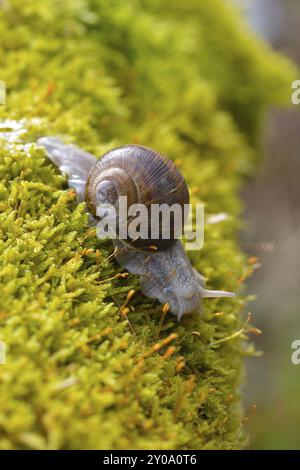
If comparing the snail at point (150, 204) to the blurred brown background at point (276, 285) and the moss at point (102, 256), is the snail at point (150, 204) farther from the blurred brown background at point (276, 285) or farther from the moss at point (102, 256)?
the blurred brown background at point (276, 285)

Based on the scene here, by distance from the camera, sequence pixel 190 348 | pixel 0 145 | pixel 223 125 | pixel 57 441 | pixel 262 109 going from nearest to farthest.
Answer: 1. pixel 57 441
2. pixel 190 348
3. pixel 0 145
4. pixel 223 125
5. pixel 262 109

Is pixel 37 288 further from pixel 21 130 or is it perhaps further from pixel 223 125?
pixel 223 125

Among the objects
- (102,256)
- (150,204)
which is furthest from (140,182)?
(102,256)

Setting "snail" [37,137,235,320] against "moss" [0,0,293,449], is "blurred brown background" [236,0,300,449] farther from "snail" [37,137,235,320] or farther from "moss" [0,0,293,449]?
"snail" [37,137,235,320]

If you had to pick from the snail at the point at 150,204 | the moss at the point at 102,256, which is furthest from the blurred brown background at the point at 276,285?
the snail at the point at 150,204

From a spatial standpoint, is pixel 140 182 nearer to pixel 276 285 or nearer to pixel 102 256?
pixel 102 256
